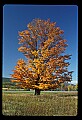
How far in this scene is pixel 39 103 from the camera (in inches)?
87.4

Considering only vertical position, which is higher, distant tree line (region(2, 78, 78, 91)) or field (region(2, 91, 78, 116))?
distant tree line (region(2, 78, 78, 91))

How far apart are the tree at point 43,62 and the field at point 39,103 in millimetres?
67

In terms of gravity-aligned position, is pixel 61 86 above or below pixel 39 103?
above

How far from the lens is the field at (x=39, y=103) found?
215 centimetres

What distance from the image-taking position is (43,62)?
226cm

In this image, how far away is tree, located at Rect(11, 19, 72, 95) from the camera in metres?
2.24

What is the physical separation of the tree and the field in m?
0.07

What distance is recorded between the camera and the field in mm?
2152

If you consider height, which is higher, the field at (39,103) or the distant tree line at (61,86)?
the distant tree line at (61,86)

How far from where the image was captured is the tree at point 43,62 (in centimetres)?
224

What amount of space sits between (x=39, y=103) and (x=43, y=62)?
1.16 feet
